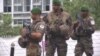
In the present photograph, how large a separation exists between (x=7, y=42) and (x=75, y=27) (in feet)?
10.6

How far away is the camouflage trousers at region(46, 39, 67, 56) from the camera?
30.2ft

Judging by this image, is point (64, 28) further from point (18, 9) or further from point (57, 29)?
point (18, 9)

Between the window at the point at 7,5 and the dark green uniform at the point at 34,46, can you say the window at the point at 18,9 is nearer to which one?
the window at the point at 7,5

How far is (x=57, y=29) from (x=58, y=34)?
0.35ft

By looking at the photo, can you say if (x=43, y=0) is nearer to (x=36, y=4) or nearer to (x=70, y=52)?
(x=36, y=4)

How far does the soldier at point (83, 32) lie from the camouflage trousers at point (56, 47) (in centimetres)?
48

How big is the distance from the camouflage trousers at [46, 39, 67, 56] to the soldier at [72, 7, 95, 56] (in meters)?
0.48

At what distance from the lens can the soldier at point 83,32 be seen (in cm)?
945

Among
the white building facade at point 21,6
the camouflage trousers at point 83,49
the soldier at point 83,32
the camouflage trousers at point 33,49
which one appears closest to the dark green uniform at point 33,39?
the camouflage trousers at point 33,49

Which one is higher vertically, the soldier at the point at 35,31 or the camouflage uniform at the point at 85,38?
the soldier at the point at 35,31

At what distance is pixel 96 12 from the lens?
23.7 metres

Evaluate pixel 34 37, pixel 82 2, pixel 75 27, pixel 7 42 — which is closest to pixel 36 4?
pixel 82 2

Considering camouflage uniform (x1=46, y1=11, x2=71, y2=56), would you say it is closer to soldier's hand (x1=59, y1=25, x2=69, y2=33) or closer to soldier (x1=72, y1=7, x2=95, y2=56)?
soldier's hand (x1=59, y1=25, x2=69, y2=33)

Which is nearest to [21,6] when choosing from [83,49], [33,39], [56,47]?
[83,49]
